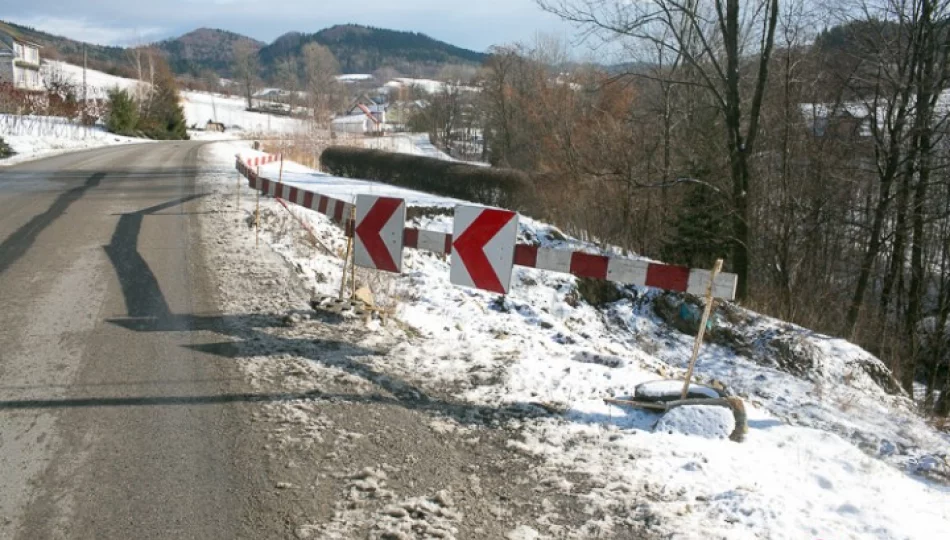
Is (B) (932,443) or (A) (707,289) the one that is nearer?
(A) (707,289)

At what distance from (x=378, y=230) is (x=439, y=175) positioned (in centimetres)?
1733

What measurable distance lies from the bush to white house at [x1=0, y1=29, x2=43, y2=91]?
98.8 feet

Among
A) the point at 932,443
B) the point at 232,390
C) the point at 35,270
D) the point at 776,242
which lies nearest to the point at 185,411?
the point at 232,390

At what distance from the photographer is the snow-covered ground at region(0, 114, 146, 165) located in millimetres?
24281

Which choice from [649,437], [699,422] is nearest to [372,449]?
[649,437]

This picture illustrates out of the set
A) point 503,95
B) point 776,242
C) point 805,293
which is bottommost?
point 805,293

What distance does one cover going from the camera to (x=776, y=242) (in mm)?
17922

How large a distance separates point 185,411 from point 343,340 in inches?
71.8

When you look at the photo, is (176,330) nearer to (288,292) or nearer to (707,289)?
(288,292)

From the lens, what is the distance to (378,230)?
6.42 m

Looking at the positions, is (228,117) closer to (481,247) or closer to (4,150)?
(4,150)

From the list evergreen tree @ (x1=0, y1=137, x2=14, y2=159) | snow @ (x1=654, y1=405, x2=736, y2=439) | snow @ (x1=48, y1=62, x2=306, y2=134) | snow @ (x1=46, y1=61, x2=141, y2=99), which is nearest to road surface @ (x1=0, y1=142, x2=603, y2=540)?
snow @ (x1=654, y1=405, x2=736, y2=439)

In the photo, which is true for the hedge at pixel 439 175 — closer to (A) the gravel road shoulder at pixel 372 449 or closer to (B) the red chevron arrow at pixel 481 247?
(B) the red chevron arrow at pixel 481 247

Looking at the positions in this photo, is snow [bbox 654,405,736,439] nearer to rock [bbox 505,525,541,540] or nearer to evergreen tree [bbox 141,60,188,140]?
rock [bbox 505,525,541,540]
